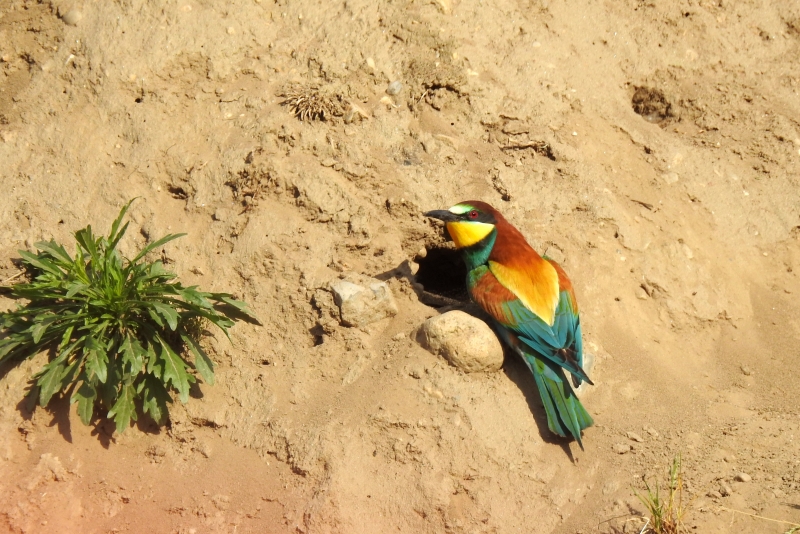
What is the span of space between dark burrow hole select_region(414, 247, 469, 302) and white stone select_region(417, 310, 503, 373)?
1055mm

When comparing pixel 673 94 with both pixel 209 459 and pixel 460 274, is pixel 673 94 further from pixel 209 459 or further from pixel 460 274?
pixel 209 459

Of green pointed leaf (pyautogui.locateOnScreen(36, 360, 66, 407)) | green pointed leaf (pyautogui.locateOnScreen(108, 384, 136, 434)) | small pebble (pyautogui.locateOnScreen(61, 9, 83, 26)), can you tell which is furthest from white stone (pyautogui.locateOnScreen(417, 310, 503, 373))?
small pebble (pyautogui.locateOnScreen(61, 9, 83, 26))

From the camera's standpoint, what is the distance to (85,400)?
342 centimetres

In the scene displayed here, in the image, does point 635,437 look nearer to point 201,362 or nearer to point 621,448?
point 621,448

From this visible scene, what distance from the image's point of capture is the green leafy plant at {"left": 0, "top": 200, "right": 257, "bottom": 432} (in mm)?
3389

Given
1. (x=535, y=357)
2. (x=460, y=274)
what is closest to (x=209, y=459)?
(x=535, y=357)

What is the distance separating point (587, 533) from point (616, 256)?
164cm

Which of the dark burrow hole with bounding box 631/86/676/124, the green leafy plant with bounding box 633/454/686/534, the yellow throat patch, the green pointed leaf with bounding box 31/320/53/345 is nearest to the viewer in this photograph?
the green leafy plant with bounding box 633/454/686/534

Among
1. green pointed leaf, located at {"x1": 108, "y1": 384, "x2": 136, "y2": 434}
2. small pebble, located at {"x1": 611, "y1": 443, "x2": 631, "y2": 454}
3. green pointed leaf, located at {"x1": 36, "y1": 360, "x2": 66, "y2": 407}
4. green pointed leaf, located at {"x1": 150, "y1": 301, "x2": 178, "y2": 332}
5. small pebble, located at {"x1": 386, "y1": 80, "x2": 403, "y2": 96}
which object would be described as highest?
small pebble, located at {"x1": 386, "y1": 80, "x2": 403, "y2": 96}

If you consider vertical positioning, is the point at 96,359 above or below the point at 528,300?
below

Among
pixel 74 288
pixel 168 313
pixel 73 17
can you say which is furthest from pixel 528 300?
pixel 73 17

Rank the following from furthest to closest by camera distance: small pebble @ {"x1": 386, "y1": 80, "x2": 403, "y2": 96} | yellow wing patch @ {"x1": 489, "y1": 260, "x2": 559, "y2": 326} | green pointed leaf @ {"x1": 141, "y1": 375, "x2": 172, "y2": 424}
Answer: small pebble @ {"x1": 386, "y1": 80, "x2": 403, "y2": 96} < yellow wing patch @ {"x1": 489, "y1": 260, "x2": 559, "y2": 326} < green pointed leaf @ {"x1": 141, "y1": 375, "x2": 172, "y2": 424}

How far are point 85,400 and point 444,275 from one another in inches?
89.0

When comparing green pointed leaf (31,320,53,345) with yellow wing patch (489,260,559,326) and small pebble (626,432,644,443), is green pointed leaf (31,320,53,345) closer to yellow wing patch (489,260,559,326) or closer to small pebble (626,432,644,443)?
yellow wing patch (489,260,559,326)
